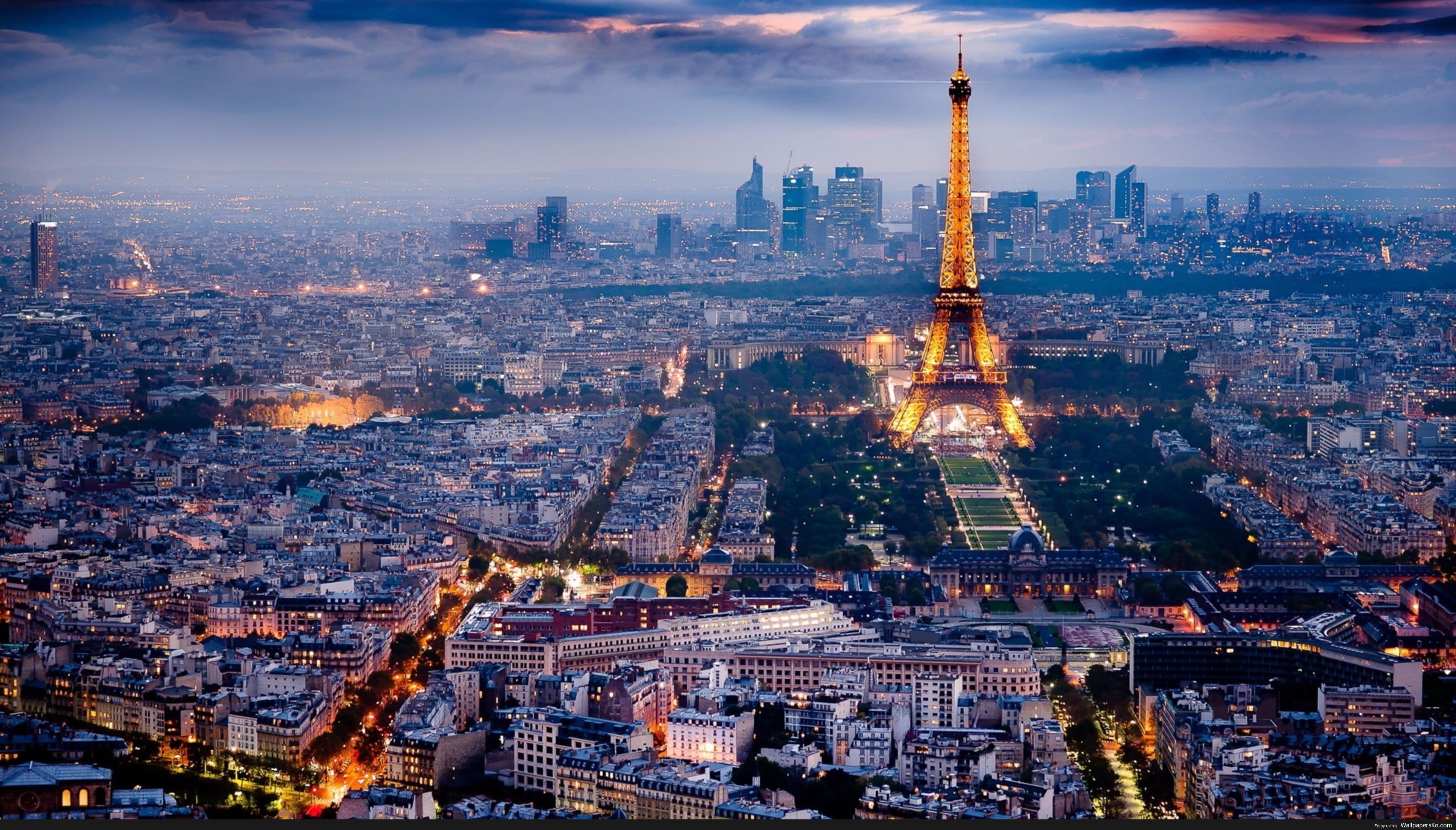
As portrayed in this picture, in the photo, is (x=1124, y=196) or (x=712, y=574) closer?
(x=712, y=574)

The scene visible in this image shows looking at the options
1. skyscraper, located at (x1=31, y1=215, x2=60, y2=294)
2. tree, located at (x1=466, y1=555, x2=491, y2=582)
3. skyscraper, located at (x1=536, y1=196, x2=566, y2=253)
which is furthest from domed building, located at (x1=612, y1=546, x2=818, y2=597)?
skyscraper, located at (x1=536, y1=196, x2=566, y2=253)

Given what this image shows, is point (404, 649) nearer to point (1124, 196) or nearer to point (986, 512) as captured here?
point (986, 512)

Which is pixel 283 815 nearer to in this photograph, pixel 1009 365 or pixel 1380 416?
pixel 1380 416

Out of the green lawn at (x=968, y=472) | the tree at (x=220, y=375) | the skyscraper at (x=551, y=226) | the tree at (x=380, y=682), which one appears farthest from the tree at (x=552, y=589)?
the skyscraper at (x=551, y=226)

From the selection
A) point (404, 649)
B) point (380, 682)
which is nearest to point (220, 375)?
point (404, 649)

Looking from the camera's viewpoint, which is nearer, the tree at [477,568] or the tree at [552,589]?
the tree at [552,589]

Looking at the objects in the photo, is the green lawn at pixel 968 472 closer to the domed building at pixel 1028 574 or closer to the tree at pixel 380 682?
the domed building at pixel 1028 574
